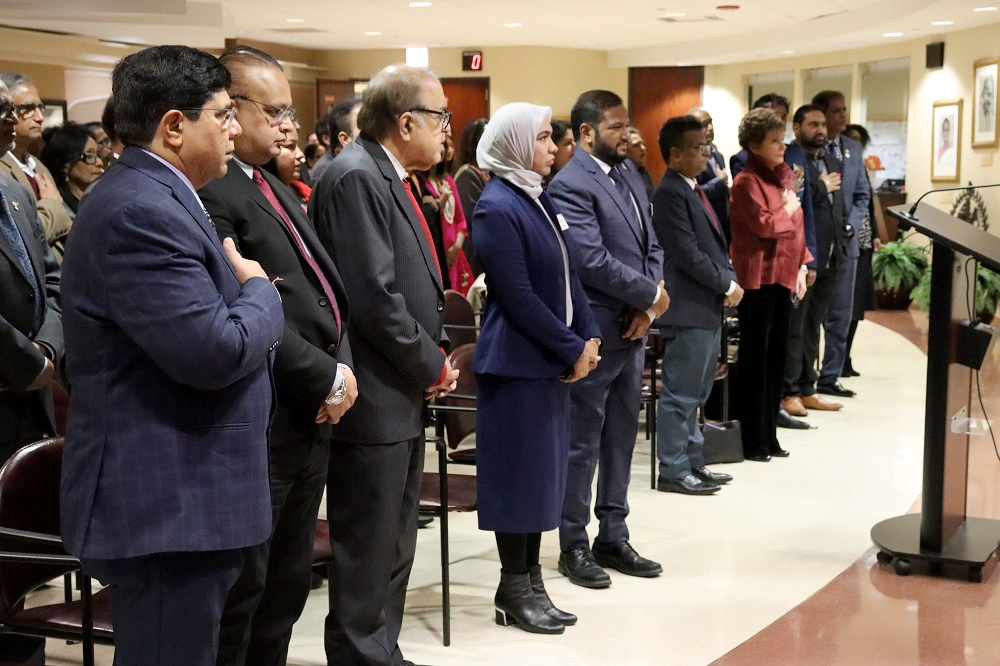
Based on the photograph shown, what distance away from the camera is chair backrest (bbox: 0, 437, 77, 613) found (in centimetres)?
249

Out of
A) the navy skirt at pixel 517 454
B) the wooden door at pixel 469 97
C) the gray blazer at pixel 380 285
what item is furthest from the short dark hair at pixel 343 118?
the wooden door at pixel 469 97

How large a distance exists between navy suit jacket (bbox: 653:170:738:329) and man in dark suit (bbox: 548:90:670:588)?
68cm

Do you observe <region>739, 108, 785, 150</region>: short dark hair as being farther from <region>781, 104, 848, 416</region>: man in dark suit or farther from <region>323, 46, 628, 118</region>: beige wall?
<region>323, 46, 628, 118</region>: beige wall

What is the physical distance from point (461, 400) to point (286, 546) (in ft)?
5.43

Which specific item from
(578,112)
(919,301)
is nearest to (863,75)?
→ (919,301)

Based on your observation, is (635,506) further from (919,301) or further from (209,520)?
(919,301)

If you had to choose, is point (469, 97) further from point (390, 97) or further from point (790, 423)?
point (390, 97)

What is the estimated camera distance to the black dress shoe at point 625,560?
3941 mm

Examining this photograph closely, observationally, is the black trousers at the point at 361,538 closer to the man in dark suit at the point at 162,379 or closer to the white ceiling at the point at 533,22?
the man in dark suit at the point at 162,379

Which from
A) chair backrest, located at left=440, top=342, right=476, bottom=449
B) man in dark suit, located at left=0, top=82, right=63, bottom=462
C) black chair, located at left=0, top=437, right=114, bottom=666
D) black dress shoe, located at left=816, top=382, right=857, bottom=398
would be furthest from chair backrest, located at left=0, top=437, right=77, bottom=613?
black dress shoe, located at left=816, top=382, right=857, bottom=398

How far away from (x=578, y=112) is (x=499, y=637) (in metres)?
1.92

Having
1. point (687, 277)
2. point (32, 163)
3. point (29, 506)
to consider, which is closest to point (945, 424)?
point (687, 277)

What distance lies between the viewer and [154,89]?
189cm

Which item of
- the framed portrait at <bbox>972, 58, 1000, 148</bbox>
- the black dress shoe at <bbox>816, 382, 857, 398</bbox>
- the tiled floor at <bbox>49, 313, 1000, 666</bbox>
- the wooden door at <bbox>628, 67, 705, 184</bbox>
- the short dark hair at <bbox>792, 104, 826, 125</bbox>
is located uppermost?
the wooden door at <bbox>628, 67, 705, 184</bbox>
